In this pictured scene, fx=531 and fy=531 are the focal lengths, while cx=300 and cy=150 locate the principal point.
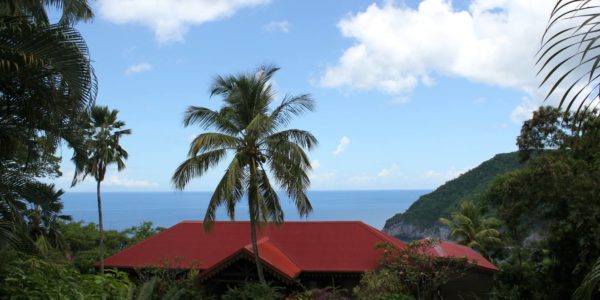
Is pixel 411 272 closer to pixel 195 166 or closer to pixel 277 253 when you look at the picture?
pixel 277 253

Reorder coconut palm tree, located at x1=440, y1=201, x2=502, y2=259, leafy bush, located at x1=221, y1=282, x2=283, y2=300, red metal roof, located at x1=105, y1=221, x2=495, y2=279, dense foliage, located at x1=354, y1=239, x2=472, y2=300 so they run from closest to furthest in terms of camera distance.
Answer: leafy bush, located at x1=221, y1=282, x2=283, y2=300, dense foliage, located at x1=354, y1=239, x2=472, y2=300, red metal roof, located at x1=105, y1=221, x2=495, y2=279, coconut palm tree, located at x1=440, y1=201, x2=502, y2=259

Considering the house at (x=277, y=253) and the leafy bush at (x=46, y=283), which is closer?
the leafy bush at (x=46, y=283)

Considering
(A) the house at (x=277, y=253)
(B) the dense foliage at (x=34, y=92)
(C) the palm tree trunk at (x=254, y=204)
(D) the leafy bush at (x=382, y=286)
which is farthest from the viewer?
(A) the house at (x=277, y=253)

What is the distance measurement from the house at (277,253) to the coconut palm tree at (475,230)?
9807 mm

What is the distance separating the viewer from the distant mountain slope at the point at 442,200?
53.6 m

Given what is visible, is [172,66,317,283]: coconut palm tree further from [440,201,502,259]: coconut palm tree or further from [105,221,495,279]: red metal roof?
[440,201,502,259]: coconut palm tree

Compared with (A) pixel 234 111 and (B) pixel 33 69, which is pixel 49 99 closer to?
(B) pixel 33 69

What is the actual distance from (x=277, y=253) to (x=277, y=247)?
0.88 metres

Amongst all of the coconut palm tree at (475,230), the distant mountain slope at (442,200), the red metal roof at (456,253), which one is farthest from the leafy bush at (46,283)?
the distant mountain slope at (442,200)

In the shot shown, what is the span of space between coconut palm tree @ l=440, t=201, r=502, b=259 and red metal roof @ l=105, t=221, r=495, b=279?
35.0ft

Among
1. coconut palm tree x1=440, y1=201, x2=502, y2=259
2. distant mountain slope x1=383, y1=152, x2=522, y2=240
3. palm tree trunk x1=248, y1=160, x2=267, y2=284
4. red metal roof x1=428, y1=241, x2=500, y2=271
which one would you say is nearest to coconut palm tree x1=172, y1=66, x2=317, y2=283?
palm tree trunk x1=248, y1=160, x2=267, y2=284

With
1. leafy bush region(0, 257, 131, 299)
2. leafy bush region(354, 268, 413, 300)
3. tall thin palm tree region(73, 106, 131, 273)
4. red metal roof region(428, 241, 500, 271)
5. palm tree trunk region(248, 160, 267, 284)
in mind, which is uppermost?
tall thin palm tree region(73, 106, 131, 273)

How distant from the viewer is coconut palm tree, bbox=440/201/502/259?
32.2 metres

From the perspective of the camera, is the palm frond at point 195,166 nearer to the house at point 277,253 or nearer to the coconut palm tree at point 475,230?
the house at point 277,253
